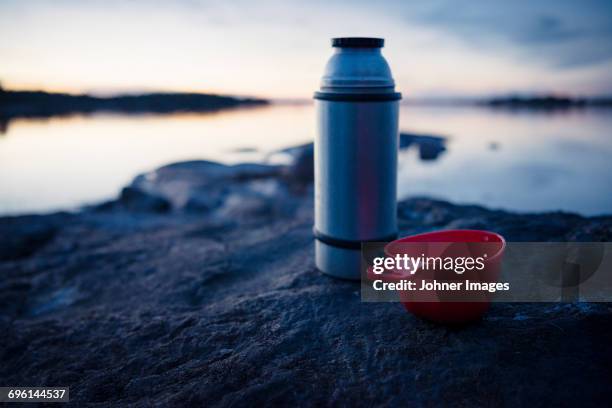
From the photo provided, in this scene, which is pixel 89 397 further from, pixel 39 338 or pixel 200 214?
pixel 200 214

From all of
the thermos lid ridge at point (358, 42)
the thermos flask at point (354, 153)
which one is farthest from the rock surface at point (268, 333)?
the thermos lid ridge at point (358, 42)

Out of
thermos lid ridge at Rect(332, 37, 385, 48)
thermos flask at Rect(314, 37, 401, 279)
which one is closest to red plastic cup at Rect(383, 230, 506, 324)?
thermos flask at Rect(314, 37, 401, 279)

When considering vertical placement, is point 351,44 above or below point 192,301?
above

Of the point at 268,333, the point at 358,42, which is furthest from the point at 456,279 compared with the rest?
the point at 358,42

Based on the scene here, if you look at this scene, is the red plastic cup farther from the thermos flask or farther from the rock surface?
the thermos flask

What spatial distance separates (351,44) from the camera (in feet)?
11.3

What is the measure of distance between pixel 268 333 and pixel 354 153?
1508 mm

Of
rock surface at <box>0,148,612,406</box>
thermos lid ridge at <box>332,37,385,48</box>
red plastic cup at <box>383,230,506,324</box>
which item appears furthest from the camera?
thermos lid ridge at <box>332,37,385,48</box>

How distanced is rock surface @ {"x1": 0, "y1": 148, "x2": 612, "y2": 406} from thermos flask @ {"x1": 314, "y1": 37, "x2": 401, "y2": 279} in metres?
0.41

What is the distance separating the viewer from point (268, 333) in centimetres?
306

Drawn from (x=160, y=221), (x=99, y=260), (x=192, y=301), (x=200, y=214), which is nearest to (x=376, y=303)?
(x=192, y=301)

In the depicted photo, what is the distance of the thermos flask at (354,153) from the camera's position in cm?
347

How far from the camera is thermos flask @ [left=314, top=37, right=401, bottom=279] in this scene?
3.47 m

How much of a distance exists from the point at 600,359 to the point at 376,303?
4.57 ft
